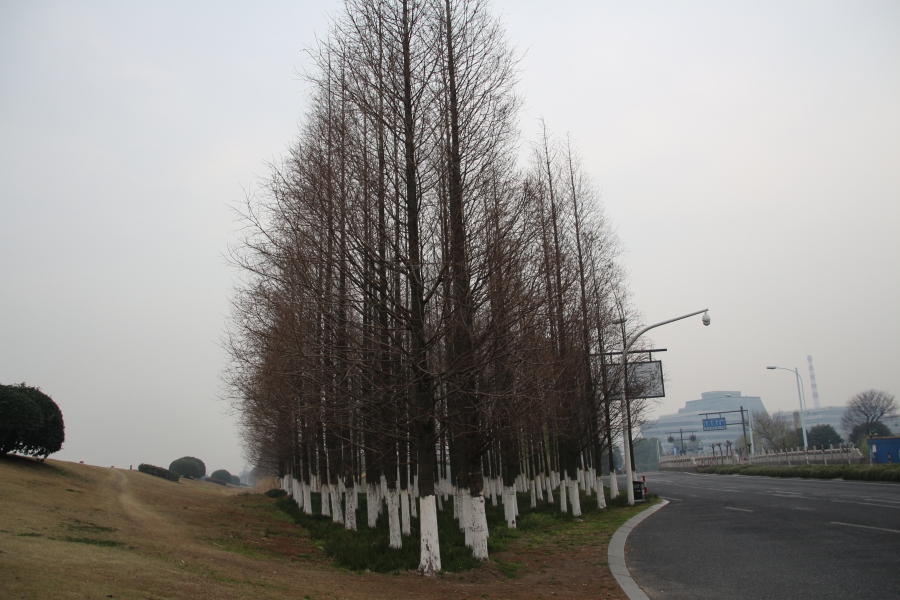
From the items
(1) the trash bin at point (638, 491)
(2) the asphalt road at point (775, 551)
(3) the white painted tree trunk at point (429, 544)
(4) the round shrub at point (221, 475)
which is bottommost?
(4) the round shrub at point (221, 475)

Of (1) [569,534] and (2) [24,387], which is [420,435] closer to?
(1) [569,534]

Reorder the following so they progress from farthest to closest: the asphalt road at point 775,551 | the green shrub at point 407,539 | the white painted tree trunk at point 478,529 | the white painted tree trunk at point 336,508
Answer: the white painted tree trunk at point 336,508 → the green shrub at point 407,539 → the white painted tree trunk at point 478,529 → the asphalt road at point 775,551

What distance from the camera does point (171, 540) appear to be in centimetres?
1379

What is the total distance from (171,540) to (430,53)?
38.2 ft

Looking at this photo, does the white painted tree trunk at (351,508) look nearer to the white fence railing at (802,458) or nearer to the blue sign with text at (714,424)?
the white fence railing at (802,458)

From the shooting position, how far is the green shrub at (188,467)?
7950 centimetres

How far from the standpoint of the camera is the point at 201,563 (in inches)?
416

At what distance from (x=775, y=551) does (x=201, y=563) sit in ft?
32.7

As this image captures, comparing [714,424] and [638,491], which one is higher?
[714,424]

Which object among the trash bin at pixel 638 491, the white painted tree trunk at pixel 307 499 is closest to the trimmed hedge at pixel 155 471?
the white painted tree trunk at pixel 307 499

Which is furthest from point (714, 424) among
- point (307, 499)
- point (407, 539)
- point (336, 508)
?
point (407, 539)

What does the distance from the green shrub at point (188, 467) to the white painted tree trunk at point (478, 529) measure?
76.7m

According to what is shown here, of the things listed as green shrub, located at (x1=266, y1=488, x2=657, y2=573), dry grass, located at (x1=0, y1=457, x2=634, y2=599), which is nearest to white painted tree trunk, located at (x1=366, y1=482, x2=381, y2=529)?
green shrub, located at (x1=266, y1=488, x2=657, y2=573)

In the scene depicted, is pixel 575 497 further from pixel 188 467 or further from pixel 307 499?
pixel 188 467
